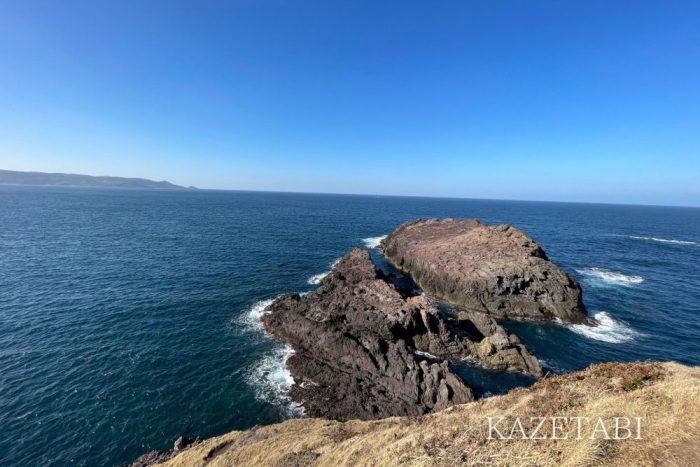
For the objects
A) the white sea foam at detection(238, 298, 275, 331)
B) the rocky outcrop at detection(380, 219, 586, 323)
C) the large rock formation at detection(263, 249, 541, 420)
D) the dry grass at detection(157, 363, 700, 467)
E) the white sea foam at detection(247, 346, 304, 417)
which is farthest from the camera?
the rocky outcrop at detection(380, 219, 586, 323)

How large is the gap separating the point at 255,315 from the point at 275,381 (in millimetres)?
13835

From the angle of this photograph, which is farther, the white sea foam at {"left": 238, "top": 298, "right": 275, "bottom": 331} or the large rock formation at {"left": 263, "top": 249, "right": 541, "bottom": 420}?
the white sea foam at {"left": 238, "top": 298, "right": 275, "bottom": 331}

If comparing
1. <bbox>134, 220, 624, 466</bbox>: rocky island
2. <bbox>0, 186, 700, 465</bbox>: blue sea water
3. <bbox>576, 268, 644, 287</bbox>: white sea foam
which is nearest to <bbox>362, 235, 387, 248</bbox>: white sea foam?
<bbox>0, 186, 700, 465</bbox>: blue sea water

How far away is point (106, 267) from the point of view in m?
54.3

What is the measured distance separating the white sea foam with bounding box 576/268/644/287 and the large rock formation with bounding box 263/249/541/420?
40.0m

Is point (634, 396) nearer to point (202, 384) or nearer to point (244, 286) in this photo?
point (202, 384)

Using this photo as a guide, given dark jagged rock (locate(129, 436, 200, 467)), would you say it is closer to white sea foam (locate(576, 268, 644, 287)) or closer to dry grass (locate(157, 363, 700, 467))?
dry grass (locate(157, 363, 700, 467))

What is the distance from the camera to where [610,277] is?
6141 cm

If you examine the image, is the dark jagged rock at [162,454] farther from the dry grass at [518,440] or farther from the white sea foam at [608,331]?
the white sea foam at [608,331]

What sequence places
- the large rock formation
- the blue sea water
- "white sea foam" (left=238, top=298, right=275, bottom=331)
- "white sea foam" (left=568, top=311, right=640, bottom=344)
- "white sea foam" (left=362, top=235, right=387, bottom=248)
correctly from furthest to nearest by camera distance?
"white sea foam" (left=362, top=235, right=387, bottom=248) → "white sea foam" (left=238, top=298, right=275, bottom=331) → "white sea foam" (left=568, top=311, right=640, bottom=344) → the large rock formation → the blue sea water

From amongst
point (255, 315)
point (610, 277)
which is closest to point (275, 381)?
point (255, 315)

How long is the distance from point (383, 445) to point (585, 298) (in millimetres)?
51309

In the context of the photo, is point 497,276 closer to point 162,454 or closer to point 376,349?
point 376,349

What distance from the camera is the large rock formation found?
26172 mm
